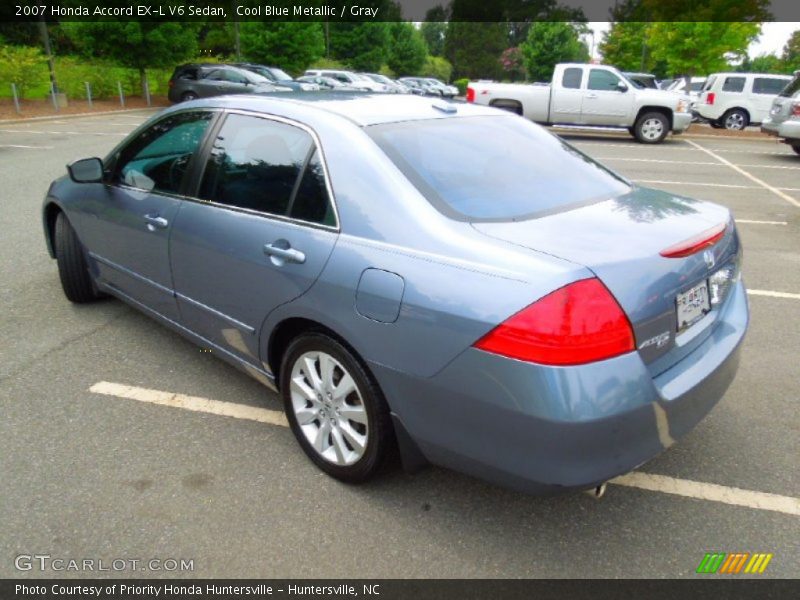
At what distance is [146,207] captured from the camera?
3.60m

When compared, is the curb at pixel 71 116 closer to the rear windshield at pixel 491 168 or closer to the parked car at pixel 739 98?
the rear windshield at pixel 491 168

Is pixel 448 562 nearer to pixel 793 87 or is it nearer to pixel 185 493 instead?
pixel 185 493

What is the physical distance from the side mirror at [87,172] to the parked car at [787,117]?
1335 centimetres

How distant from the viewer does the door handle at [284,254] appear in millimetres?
2621

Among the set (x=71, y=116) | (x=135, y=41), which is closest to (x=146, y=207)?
(x=71, y=116)

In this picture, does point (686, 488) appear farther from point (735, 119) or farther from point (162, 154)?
point (735, 119)

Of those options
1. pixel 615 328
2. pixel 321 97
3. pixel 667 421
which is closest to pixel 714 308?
pixel 667 421

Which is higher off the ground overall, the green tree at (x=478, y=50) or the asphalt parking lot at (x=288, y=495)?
the green tree at (x=478, y=50)

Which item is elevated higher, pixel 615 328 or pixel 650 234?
pixel 650 234

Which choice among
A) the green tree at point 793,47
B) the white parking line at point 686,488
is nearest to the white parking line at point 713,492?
the white parking line at point 686,488

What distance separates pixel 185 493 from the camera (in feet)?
8.93

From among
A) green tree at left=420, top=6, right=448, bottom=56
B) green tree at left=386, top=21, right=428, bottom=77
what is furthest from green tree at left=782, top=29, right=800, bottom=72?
green tree at left=420, top=6, right=448, bottom=56

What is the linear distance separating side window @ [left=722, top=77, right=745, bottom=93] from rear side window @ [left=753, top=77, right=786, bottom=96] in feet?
1.15
